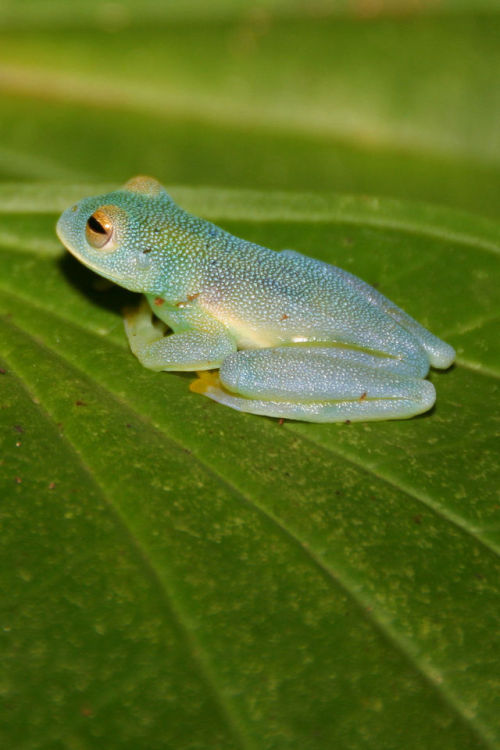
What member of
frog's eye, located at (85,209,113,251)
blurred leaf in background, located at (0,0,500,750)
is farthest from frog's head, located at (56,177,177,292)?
blurred leaf in background, located at (0,0,500,750)

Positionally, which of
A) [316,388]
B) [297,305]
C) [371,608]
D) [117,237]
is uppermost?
[117,237]

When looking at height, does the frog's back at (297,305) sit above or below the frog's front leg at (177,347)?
above

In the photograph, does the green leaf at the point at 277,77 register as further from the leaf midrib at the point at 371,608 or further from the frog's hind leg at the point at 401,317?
the leaf midrib at the point at 371,608

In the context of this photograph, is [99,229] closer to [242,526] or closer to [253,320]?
[253,320]

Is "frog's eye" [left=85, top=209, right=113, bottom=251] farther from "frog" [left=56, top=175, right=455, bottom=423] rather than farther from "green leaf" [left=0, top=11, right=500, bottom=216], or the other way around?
"green leaf" [left=0, top=11, right=500, bottom=216]

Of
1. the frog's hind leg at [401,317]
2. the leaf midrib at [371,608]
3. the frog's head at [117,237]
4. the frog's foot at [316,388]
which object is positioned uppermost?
the frog's head at [117,237]

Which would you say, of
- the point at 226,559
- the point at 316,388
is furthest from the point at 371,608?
the point at 316,388

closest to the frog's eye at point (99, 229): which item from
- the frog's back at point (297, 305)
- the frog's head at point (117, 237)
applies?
the frog's head at point (117, 237)

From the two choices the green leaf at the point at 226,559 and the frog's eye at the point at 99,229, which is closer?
the green leaf at the point at 226,559
